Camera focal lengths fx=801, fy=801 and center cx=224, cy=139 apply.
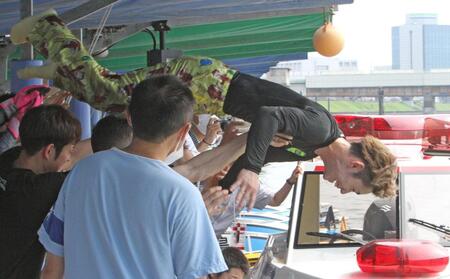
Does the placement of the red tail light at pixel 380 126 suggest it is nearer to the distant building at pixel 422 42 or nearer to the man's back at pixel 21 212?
the man's back at pixel 21 212

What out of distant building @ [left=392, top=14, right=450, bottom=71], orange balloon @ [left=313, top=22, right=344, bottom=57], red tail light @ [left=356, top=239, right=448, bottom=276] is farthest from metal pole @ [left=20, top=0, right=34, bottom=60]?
distant building @ [left=392, top=14, right=450, bottom=71]

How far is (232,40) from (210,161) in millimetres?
8633

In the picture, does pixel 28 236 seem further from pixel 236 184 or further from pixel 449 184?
pixel 449 184

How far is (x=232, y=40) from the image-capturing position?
11969mm

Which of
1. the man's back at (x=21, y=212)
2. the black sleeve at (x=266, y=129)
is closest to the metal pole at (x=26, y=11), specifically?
the man's back at (x=21, y=212)

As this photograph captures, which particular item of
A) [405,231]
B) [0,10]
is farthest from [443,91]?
[405,231]

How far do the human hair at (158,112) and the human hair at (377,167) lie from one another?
5.56 ft

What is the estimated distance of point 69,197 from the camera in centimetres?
268

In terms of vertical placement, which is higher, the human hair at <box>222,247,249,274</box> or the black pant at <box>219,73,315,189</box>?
the black pant at <box>219,73,315,189</box>

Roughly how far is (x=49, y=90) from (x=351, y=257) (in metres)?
1.96

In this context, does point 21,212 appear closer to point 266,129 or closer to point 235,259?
point 266,129

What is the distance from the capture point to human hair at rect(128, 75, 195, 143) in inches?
103

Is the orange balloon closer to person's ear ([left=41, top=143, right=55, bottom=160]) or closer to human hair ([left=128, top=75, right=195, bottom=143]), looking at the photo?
person's ear ([left=41, top=143, right=55, bottom=160])

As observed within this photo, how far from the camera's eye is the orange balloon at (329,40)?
30.4ft
